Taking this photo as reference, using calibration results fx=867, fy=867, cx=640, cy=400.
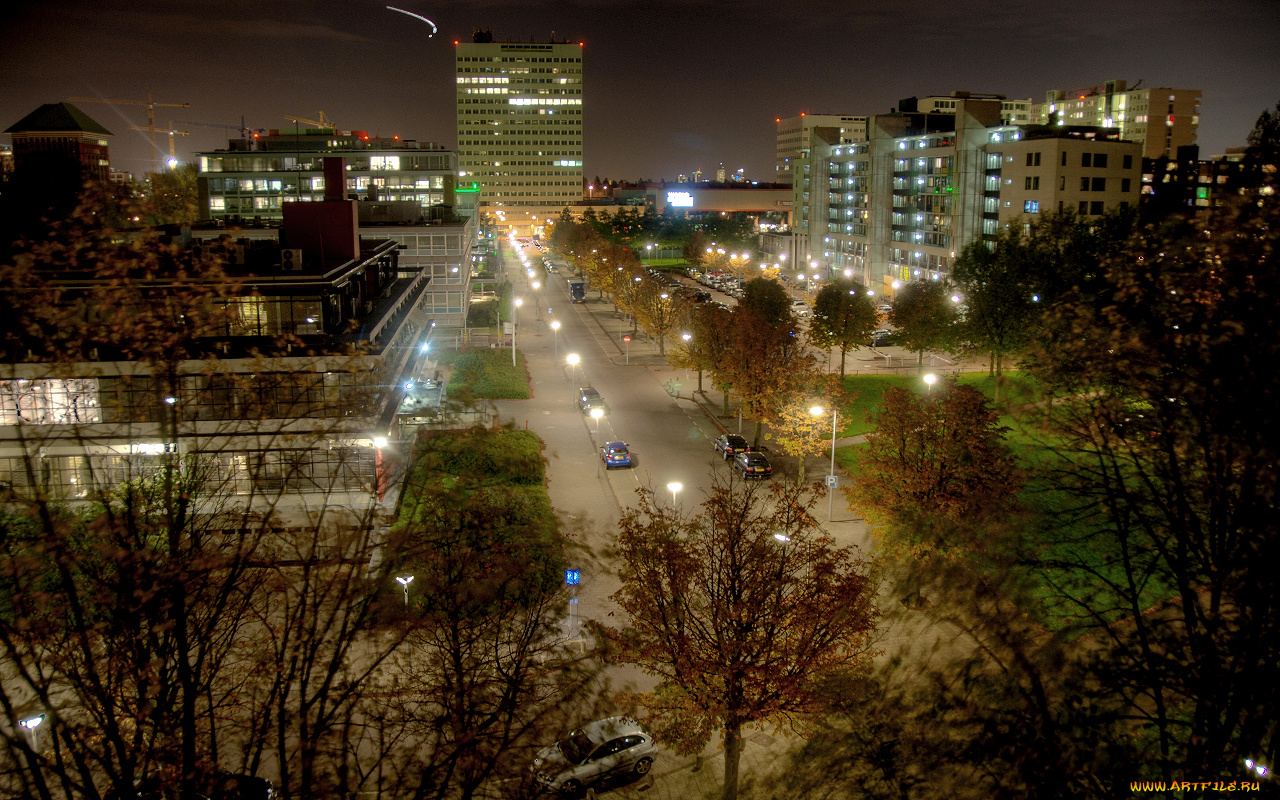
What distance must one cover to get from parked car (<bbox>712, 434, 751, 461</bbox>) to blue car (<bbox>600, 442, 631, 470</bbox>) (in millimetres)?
3045

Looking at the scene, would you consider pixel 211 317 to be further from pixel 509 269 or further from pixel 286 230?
pixel 509 269

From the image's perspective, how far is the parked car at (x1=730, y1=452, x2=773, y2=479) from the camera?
84.4ft

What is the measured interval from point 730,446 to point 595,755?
15542 millimetres

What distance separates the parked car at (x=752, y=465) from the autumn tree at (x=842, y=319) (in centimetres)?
1324

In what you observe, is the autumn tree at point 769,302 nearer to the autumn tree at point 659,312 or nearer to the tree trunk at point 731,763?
the autumn tree at point 659,312

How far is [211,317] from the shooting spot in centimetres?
766

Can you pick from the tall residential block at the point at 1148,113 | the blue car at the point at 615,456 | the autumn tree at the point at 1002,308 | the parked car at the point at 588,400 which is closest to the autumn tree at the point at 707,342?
the parked car at the point at 588,400

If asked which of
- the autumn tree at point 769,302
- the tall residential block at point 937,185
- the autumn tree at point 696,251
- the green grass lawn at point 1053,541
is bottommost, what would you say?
the green grass lawn at point 1053,541

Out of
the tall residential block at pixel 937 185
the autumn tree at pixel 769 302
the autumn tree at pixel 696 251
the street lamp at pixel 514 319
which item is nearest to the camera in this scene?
the autumn tree at pixel 769 302

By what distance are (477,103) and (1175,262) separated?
17713 cm

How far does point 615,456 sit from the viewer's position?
89.8 ft

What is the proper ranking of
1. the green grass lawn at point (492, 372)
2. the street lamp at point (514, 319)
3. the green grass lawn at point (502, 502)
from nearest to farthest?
the green grass lawn at point (502, 502) → the green grass lawn at point (492, 372) → the street lamp at point (514, 319)

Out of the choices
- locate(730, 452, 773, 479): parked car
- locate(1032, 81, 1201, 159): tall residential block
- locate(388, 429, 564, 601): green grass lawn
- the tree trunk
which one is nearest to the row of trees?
the tree trunk

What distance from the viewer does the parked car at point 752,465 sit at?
84.4 ft
